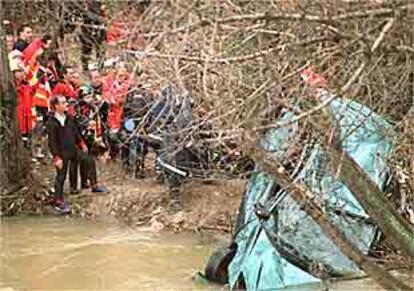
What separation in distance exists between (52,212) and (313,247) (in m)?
4.22

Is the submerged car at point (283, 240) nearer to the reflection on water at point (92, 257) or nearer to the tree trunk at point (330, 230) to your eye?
the reflection on water at point (92, 257)

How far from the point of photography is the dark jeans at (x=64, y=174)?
1303 cm

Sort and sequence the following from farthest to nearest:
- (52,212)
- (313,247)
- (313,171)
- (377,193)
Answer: (52,212) < (313,247) < (313,171) < (377,193)

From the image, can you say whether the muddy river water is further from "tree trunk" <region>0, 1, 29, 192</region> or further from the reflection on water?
"tree trunk" <region>0, 1, 29, 192</region>

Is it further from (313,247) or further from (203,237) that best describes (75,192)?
(313,247)

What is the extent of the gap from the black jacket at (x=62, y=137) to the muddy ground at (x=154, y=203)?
0.68 m

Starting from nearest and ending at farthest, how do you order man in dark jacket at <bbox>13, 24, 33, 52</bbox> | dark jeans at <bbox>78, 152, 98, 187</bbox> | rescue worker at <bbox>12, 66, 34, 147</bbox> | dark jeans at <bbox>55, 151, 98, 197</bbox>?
1. dark jeans at <bbox>55, 151, 98, 197</bbox>
2. dark jeans at <bbox>78, 152, 98, 187</bbox>
3. rescue worker at <bbox>12, 66, 34, 147</bbox>
4. man in dark jacket at <bbox>13, 24, 33, 52</bbox>

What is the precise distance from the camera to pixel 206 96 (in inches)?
200

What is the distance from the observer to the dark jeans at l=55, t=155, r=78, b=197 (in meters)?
13.0

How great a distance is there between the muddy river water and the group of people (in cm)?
68

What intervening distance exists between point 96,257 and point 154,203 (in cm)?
145

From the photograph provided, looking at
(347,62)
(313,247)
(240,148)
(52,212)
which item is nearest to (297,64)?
(347,62)

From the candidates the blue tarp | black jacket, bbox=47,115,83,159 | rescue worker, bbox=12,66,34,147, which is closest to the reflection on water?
the blue tarp

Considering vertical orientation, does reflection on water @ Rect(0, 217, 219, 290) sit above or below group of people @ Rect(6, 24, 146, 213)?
below
